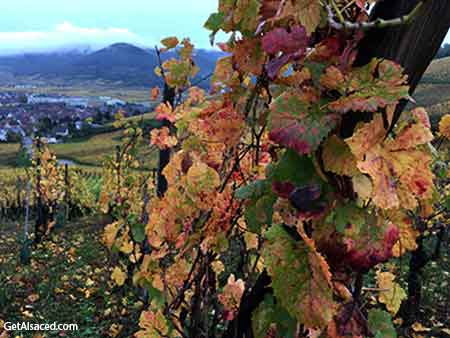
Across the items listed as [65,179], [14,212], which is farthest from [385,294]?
[14,212]

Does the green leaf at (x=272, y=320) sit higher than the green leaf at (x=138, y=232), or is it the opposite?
the green leaf at (x=272, y=320)

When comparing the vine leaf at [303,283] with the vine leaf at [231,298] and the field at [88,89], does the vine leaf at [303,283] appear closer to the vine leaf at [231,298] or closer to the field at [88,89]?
the vine leaf at [231,298]

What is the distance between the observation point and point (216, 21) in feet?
3.68

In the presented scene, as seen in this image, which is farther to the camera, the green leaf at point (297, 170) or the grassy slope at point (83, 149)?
the grassy slope at point (83, 149)

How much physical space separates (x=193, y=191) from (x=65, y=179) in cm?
1679

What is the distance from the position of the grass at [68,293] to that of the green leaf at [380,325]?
131 inches

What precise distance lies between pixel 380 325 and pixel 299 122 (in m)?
0.72

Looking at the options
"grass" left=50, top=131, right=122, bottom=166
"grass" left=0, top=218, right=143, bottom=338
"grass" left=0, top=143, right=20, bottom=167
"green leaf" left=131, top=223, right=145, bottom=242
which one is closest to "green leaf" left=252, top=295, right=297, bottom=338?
A: "green leaf" left=131, top=223, right=145, bottom=242

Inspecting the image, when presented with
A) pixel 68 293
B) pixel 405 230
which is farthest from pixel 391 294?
pixel 68 293

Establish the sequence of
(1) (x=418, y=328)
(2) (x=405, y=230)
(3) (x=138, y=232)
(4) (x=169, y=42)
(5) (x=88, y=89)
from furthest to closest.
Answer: (5) (x=88, y=89) → (1) (x=418, y=328) → (3) (x=138, y=232) → (4) (x=169, y=42) → (2) (x=405, y=230)

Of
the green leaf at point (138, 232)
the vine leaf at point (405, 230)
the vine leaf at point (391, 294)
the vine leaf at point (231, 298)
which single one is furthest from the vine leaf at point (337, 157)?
the green leaf at point (138, 232)

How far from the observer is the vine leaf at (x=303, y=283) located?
2.72ft

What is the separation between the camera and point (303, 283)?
2.75ft

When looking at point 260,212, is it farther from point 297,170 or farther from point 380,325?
point 380,325
